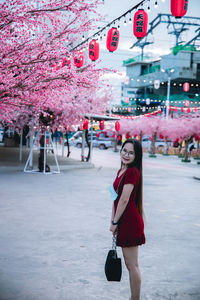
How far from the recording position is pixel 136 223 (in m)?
3.85

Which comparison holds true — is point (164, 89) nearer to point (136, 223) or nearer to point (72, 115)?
point (72, 115)

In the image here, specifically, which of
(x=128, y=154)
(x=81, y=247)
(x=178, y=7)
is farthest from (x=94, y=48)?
(x=128, y=154)

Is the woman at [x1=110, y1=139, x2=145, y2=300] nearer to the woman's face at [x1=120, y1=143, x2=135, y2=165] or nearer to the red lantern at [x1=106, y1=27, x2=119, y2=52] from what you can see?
the woman's face at [x1=120, y1=143, x2=135, y2=165]

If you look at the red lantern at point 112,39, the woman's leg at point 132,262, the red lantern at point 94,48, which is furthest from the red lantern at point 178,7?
the woman's leg at point 132,262

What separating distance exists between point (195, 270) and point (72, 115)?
1673cm

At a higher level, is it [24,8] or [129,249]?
[24,8]

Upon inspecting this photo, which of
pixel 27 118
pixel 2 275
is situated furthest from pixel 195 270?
pixel 27 118

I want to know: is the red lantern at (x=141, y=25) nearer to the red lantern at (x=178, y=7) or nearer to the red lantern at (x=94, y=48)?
the red lantern at (x=178, y=7)

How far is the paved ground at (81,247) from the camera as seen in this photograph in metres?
4.60

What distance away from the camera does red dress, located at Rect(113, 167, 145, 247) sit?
381cm

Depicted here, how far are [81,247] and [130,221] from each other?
9.12 feet

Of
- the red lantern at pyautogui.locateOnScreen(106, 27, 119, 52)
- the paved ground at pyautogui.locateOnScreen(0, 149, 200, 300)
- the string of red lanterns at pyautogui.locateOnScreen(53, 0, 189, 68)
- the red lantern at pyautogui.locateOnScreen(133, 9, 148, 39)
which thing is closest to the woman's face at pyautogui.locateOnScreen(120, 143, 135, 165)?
the paved ground at pyautogui.locateOnScreen(0, 149, 200, 300)

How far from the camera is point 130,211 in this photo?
3857 millimetres

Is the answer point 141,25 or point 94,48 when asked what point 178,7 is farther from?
point 94,48
